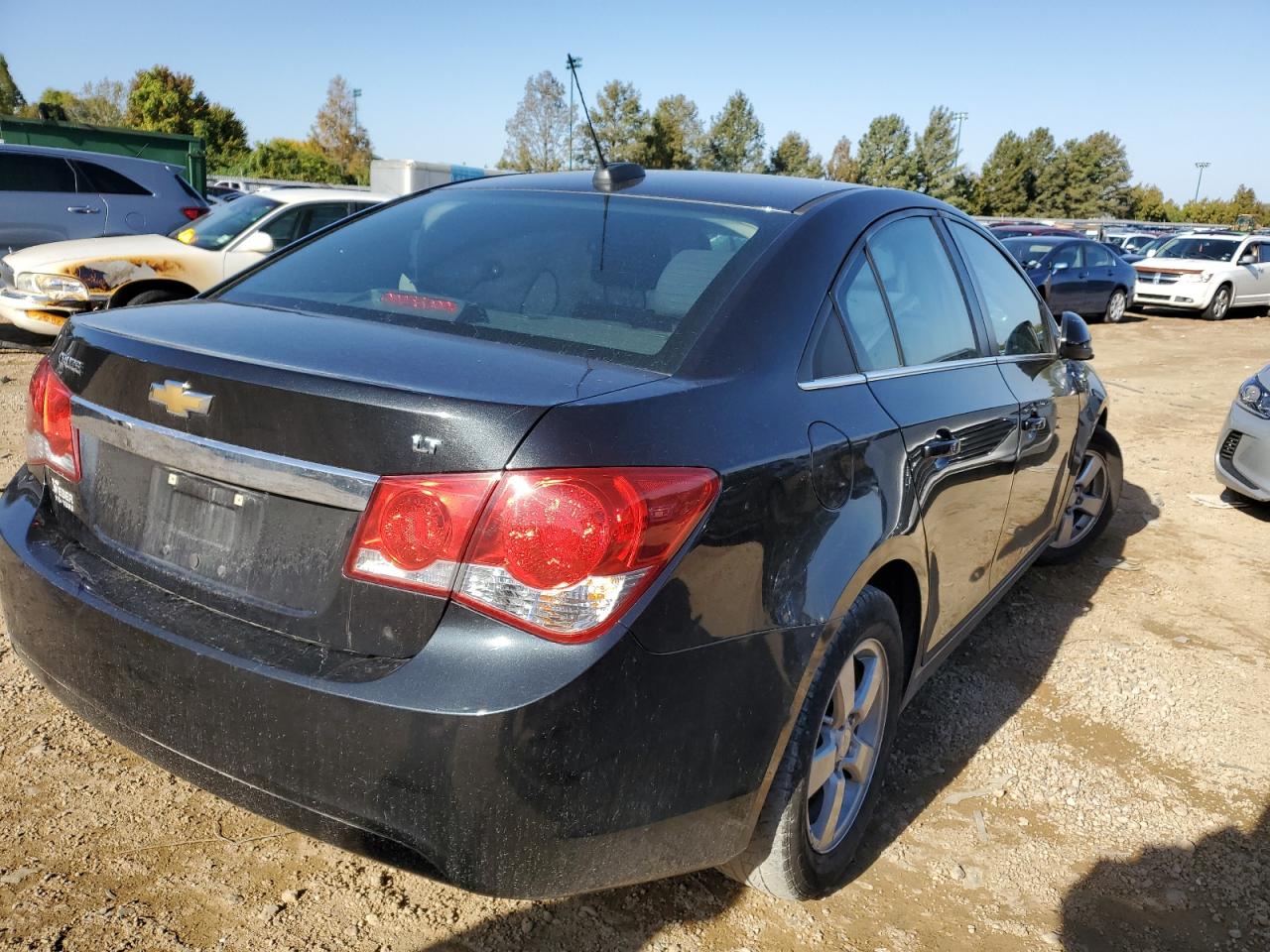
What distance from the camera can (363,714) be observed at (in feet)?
5.53

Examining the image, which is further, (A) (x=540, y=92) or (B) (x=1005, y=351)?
(A) (x=540, y=92)

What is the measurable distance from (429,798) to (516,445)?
1.94ft

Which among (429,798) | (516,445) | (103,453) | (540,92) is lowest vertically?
(429,798)

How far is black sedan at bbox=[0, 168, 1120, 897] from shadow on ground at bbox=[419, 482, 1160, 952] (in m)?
0.22

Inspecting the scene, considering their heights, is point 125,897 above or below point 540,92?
below

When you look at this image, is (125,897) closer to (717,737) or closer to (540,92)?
(717,737)

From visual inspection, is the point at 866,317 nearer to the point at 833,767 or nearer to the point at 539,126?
the point at 833,767

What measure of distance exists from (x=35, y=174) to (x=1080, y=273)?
1511cm

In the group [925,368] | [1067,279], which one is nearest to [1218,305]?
[1067,279]

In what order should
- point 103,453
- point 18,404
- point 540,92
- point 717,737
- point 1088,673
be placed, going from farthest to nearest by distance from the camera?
point 540,92 < point 18,404 < point 1088,673 < point 103,453 < point 717,737

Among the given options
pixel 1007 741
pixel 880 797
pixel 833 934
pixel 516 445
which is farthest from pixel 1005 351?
pixel 516 445

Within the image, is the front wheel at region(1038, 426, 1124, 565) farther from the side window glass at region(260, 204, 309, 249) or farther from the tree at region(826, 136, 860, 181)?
the tree at region(826, 136, 860, 181)

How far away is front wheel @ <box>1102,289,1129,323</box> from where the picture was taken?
17.9 meters

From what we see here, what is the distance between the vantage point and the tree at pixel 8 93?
66.2m
